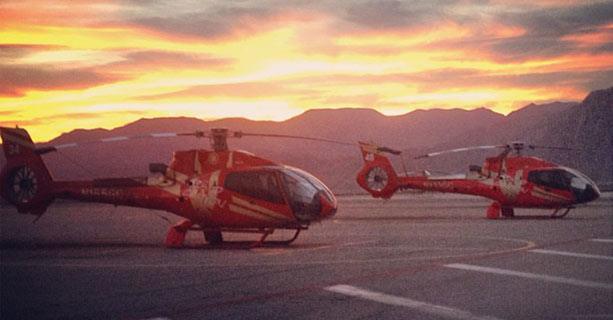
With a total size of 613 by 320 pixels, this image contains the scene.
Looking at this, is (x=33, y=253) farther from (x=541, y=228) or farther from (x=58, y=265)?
(x=541, y=228)

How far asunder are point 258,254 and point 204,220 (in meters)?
3.08

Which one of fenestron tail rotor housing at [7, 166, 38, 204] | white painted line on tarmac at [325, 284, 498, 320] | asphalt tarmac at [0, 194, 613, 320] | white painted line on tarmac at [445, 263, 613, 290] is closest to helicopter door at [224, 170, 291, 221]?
asphalt tarmac at [0, 194, 613, 320]

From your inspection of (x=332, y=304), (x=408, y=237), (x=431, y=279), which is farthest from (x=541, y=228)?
(x=332, y=304)

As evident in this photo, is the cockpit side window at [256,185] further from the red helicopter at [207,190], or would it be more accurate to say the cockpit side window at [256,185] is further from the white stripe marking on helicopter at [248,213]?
the white stripe marking on helicopter at [248,213]

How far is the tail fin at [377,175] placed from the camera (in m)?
35.9

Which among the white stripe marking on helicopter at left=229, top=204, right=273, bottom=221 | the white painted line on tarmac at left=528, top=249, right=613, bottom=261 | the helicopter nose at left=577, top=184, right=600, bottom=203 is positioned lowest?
→ the white painted line on tarmac at left=528, top=249, right=613, bottom=261

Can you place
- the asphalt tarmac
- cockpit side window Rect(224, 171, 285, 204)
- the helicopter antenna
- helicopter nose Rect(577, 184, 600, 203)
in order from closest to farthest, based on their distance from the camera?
the asphalt tarmac, cockpit side window Rect(224, 171, 285, 204), the helicopter antenna, helicopter nose Rect(577, 184, 600, 203)

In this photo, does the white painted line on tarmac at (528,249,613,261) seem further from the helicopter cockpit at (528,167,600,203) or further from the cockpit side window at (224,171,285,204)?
the helicopter cockpit at (528,167,600,203)

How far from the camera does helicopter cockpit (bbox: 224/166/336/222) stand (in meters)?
19.9

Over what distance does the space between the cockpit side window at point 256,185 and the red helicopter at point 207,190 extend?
3 cm

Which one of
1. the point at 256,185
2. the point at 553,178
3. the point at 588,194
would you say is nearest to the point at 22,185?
the point at 256,185

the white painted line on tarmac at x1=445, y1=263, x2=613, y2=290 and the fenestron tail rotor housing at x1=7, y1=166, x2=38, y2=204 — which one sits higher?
the fenestron tail rotor housing at x1=7, y1=166, x2=38, y2=204

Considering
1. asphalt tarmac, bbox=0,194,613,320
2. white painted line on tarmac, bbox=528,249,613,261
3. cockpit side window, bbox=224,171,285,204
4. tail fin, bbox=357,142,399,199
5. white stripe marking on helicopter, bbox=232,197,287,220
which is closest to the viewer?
asphalt tarmac, bbox=0,194,613,320

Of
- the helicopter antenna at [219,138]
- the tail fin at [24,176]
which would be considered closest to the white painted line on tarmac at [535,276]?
the helicopter antenna at [219,138]
